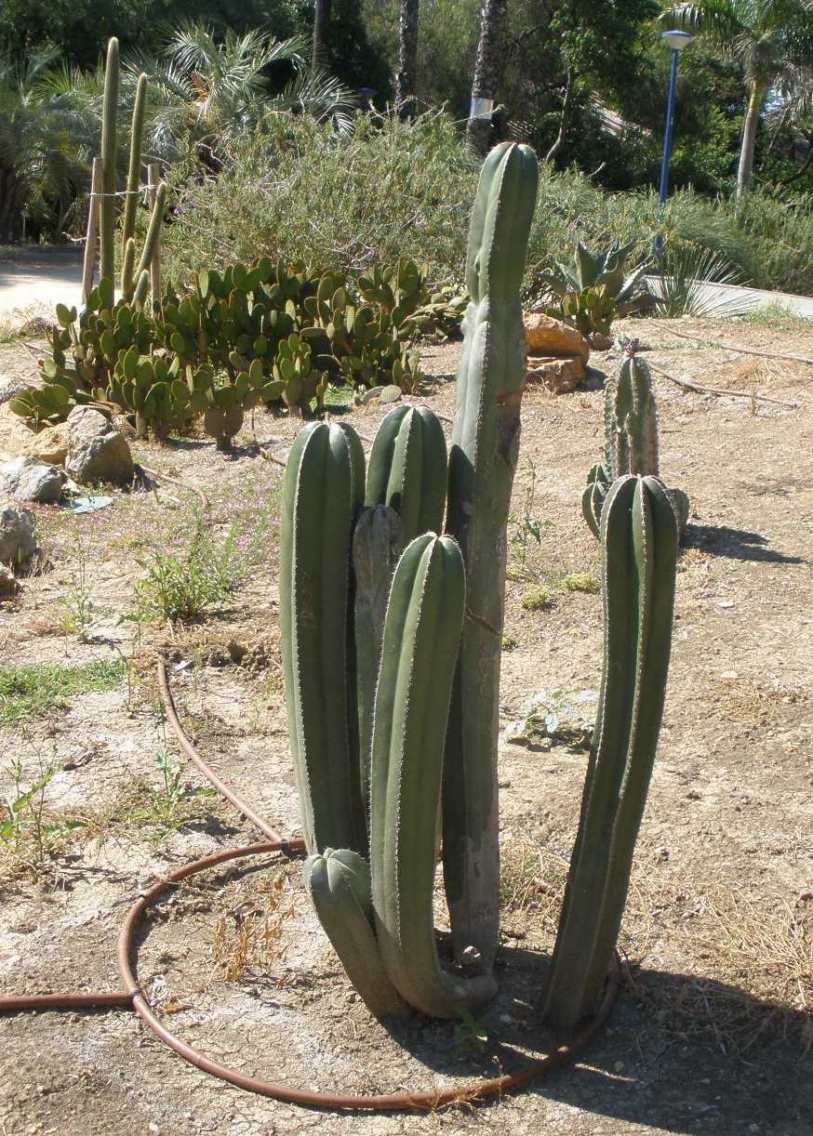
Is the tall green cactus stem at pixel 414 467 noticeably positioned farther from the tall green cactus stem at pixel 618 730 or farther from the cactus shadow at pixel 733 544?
the cactus shadow at pixel 733 544

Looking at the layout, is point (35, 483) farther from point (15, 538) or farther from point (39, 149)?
point (39, 149)

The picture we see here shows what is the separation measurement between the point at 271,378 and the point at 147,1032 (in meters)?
6.32

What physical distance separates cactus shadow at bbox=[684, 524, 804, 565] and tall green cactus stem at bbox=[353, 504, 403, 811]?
340 cm

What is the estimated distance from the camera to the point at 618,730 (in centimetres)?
251

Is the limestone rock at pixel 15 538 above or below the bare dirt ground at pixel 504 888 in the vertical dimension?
above

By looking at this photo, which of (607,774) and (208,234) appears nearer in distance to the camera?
(607,774)

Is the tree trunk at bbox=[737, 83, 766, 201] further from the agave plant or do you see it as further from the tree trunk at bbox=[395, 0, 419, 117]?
the agave plant

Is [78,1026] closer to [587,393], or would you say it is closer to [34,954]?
[34,954]

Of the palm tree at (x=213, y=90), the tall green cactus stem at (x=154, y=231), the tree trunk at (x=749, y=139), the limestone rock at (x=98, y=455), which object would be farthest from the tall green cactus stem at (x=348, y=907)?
the tree trunk at (x=749, y=139)

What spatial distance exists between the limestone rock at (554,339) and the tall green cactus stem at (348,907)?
6.64 m

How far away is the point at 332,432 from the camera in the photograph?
265 cm

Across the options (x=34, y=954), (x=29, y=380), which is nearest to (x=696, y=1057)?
(x=34, y=954)

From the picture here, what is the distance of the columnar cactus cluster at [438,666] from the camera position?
2404 mm

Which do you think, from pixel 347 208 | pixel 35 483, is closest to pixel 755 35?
pixel 347 208
